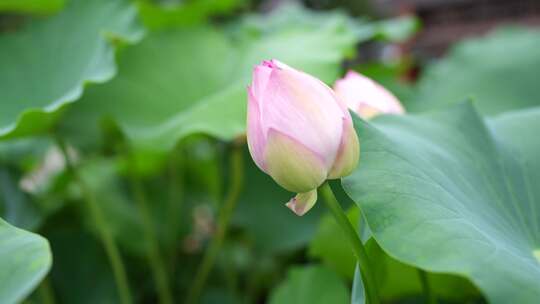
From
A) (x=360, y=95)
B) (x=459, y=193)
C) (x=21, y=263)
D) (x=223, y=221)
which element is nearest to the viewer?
(x=21, y=263)

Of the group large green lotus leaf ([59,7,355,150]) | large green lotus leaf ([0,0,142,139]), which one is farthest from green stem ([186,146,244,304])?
large green lotus leaf ([0,0,142,139])

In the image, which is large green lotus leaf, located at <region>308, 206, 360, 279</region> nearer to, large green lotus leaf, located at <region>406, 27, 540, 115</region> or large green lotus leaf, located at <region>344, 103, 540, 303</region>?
large green lotus leaf, located at <region>344, 103, 540, 303</region>

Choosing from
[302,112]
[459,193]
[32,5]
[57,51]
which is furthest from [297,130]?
[32,5]

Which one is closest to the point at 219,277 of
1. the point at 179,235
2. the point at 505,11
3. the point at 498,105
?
the point at 179,235

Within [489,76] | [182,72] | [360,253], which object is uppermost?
[360,253]

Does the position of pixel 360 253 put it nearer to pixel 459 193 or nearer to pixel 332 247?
pixel 459 193

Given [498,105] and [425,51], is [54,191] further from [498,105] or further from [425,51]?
[425,51]
